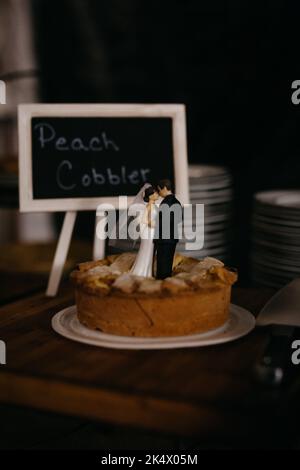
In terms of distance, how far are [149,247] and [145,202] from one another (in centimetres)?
9

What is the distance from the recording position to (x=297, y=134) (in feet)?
6.61

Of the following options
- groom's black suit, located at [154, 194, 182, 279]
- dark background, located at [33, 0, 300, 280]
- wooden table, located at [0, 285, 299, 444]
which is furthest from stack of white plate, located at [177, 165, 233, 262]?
wooden table, located at [0, 285, 299, 444]

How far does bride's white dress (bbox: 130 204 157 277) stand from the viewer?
1270 mm

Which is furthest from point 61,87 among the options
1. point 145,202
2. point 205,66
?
point 145,202

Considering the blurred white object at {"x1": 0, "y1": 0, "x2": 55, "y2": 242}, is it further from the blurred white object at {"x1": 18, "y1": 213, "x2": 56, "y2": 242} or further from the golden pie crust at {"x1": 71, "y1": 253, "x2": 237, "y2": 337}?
the golden pie crust at {"x1": 71, "y1": 253, "x2": 237, "y2": 337}

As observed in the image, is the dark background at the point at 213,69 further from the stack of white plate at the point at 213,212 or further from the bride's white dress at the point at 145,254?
the bride's white dress at the point at 145,254

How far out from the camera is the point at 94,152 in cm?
156

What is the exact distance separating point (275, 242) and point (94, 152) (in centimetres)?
49

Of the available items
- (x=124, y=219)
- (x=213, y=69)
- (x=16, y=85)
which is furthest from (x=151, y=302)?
(x=16, y=85)

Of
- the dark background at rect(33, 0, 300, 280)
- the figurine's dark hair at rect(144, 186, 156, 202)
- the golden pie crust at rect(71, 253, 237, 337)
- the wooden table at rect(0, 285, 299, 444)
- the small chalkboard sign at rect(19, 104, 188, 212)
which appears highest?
the dark background at rect(33, 0, 300, 280)

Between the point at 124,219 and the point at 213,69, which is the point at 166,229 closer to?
the point at 124,219

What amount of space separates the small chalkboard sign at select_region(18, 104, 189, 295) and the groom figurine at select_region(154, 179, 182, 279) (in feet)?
1.01

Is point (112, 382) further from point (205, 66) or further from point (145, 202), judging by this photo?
point (205, 66)
